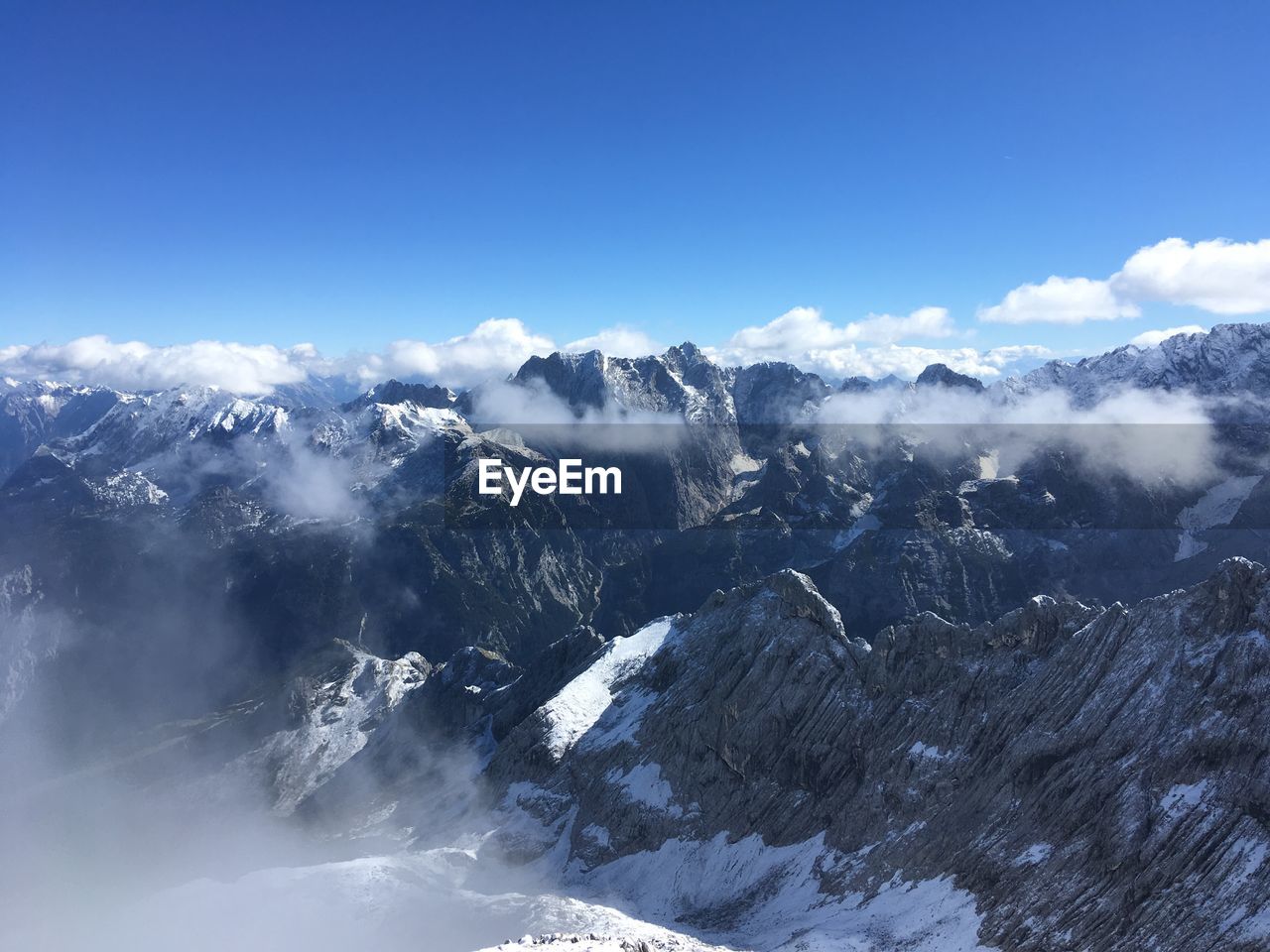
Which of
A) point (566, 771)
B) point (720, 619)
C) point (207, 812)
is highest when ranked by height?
point (720, 619)

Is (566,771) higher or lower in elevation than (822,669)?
lower

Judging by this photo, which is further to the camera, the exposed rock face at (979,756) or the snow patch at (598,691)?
the snow patch at (598,691)

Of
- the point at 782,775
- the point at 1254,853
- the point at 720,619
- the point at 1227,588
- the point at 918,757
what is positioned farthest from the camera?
the point at 720,619

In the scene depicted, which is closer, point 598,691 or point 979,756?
point 979,756

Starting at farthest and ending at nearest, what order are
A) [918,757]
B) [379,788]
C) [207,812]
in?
[207,812] → [379,788] → [918,757]

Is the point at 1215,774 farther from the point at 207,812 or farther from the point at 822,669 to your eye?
the point at 207,812

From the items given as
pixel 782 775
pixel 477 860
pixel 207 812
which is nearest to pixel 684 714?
pixel 782 775

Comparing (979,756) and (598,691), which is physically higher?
(979,756)

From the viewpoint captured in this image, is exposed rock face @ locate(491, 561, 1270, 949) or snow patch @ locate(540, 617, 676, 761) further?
snow patch @ locate(540, 617, 676, 761)
